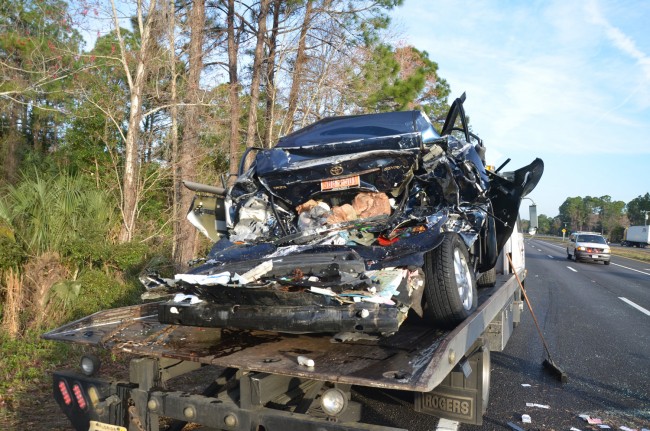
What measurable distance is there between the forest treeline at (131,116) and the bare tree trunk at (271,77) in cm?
7

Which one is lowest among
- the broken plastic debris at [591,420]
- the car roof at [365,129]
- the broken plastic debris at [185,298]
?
the broken plastic debris at [591,420]

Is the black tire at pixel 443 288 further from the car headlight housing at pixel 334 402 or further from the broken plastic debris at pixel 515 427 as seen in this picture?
the car headlight housing at pixel 334 402

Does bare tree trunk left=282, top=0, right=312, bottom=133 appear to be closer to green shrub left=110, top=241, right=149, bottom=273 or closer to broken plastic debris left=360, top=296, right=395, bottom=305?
green shrub left=110, top=241, right=149, bottom=273

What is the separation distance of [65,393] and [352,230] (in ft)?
7.94

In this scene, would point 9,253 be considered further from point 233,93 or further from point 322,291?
point 233,93

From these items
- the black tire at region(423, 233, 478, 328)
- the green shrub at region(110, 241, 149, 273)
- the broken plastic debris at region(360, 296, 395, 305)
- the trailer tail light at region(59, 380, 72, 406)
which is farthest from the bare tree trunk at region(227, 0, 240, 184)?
the broken plastic debris at region(360, 296, 395, 305)

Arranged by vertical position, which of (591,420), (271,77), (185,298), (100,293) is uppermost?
(271,77)

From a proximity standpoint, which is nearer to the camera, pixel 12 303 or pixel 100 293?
pixel 12 303

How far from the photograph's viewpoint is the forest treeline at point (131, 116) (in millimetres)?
7910

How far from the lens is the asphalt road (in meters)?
4.81

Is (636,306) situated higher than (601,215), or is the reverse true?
(601,215)

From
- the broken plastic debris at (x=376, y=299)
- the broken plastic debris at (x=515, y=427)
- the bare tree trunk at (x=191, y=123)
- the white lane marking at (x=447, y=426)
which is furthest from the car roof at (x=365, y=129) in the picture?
the bare tree trunk at (x=191, y=123)

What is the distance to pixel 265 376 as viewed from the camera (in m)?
3.13

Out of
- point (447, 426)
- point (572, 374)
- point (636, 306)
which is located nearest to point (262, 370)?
point (447, 426)
